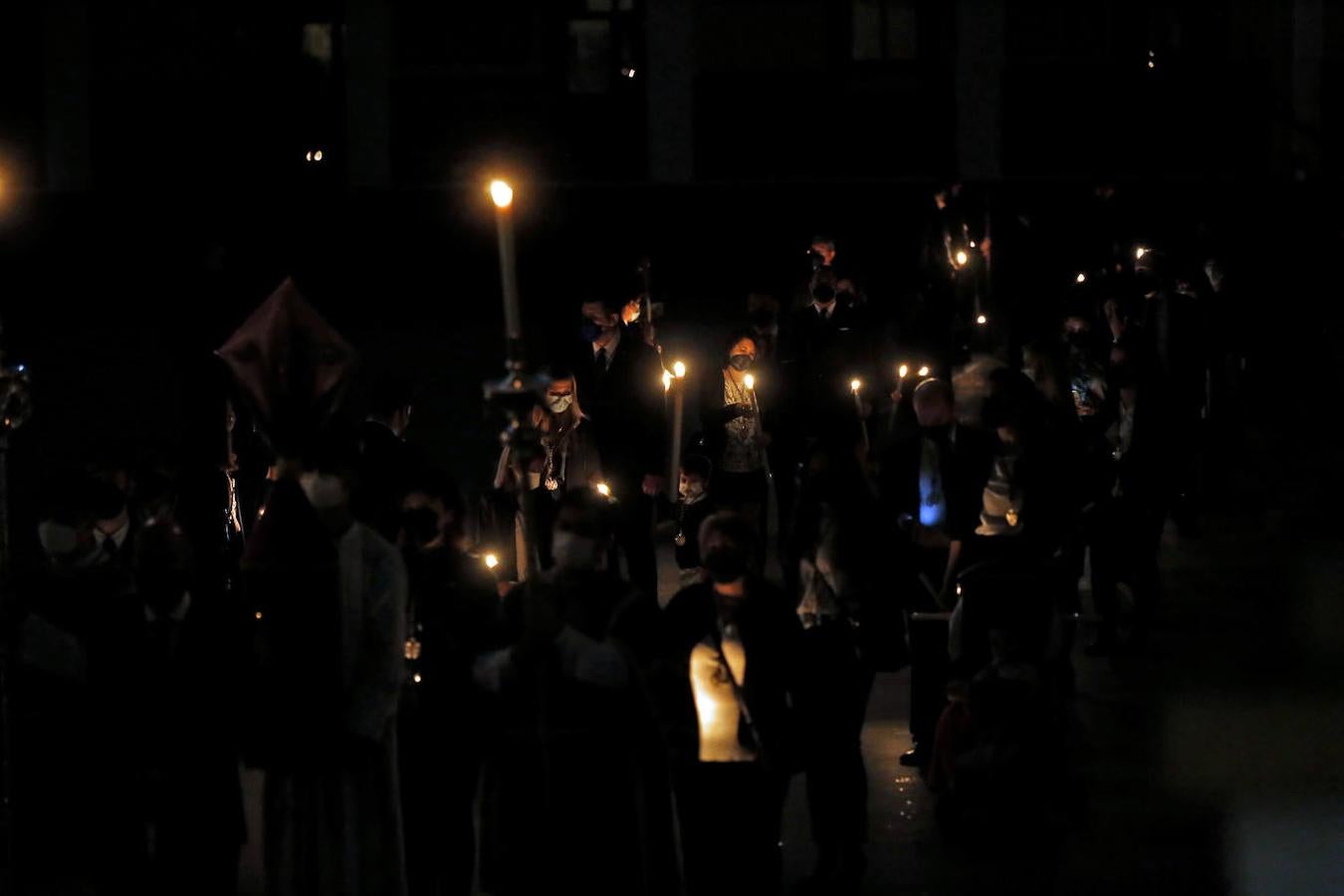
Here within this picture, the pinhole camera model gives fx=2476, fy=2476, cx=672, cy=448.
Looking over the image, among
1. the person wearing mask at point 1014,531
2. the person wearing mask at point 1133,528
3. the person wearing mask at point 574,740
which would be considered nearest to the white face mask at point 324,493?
the person wearing mask at point 574,740

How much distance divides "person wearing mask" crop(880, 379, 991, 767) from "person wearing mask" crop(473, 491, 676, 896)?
3239 mm

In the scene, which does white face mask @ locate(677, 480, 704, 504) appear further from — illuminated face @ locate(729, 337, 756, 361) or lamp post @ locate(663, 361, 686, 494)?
illuminated face @ locate(729, 337, 756, 361)

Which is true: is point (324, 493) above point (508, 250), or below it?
below

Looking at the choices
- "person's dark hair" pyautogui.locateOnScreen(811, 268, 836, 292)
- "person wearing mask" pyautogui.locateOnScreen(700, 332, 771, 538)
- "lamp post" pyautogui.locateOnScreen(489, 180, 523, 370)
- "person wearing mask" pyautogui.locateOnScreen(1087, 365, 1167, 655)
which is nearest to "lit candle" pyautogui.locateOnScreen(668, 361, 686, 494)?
"person wearing mask" pyautogui.locateOnScreen(700, 332, 771, 538)

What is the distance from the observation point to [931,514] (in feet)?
39.0

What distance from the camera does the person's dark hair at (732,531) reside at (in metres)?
9.15

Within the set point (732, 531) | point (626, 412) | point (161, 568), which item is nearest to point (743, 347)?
point (626, 412)

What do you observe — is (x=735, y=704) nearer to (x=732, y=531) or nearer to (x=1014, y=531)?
(x=732, y=531)

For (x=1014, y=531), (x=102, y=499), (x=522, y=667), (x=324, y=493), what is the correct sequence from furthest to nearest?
(x=1014, y=531)
(x=102, y=499)
(x=324, y=493)
(x=522, y=667)

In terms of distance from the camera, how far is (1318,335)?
21.7 metres

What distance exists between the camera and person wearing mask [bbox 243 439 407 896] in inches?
339

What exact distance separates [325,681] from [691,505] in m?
5.86

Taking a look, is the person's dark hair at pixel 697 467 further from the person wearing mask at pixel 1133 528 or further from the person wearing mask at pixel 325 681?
the person wearing mask at pixel 325 681

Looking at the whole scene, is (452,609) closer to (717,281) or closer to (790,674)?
(790,674)
